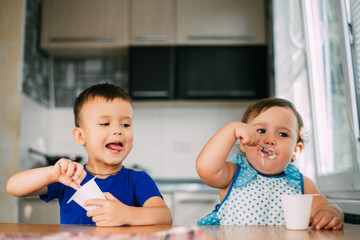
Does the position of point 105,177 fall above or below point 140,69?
below

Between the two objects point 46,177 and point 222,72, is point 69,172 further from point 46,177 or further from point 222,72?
point 222,72

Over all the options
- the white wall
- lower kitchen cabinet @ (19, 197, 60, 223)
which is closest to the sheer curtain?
lower kitchen cabinet @ (19, 197, 60, 223)

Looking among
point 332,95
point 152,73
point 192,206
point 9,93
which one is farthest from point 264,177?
point 9,93

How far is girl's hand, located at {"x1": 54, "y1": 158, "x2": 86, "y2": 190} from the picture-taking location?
2.92 ft

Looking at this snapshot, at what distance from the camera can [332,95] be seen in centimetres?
175

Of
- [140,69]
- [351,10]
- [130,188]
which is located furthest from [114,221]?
[140,69]

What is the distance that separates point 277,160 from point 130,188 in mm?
451

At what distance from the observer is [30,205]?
98.0 inches

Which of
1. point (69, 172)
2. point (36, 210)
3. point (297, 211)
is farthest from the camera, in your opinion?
point (36, 210)

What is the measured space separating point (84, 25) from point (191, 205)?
1671 mm

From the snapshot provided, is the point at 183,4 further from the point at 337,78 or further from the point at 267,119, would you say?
the point at 267,119

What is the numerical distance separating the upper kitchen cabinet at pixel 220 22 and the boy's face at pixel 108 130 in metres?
1.90

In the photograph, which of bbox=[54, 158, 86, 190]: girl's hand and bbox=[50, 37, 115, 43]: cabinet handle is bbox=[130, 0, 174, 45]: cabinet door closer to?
bbox=[50, 37, 115, 43]: cabinet handle

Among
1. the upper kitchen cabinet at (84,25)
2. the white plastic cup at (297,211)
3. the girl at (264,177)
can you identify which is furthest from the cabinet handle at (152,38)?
the white plastic cup at (297,211)
